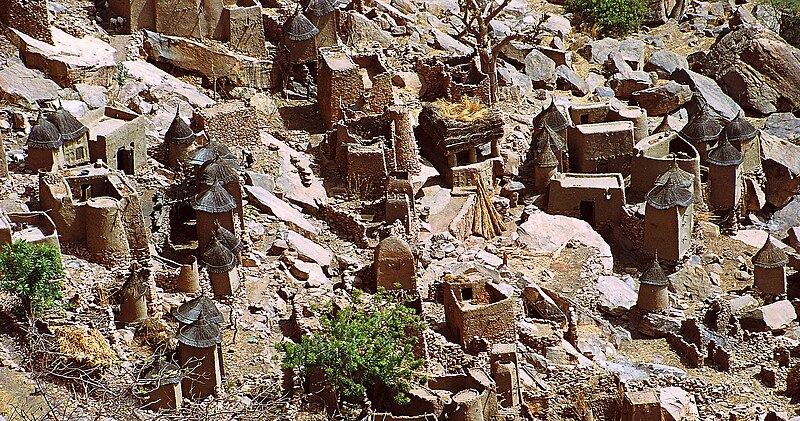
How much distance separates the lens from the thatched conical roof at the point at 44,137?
31.4 meters

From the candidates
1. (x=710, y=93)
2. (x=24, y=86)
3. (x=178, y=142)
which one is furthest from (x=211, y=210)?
(x=710, y=93)

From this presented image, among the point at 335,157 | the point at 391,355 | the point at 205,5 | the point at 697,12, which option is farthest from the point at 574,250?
the point at 697,12

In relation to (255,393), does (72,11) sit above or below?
above

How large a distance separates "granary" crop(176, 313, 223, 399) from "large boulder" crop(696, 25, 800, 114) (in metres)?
26.4

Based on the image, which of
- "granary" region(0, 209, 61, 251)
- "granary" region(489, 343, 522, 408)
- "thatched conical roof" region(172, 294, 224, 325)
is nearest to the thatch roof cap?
"thatched conical roof" region(172, 294, 224, 325)

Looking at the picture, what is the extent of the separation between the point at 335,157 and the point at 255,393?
10673 millimetres

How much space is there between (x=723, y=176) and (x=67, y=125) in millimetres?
17085

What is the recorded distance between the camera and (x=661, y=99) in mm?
45156

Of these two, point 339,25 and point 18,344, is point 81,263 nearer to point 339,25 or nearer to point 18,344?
point 18,344

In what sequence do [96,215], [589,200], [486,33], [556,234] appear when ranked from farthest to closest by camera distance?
1. [486,33]
2. [589,200]
3. [556,234]
4. [96,215]

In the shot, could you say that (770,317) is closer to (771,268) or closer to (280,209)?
(771,268)

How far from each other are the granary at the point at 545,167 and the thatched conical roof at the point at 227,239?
996 cm

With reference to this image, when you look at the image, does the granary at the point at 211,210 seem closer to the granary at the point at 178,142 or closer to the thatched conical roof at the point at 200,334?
the granary at the point at 178,142

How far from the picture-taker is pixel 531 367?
29.9m
